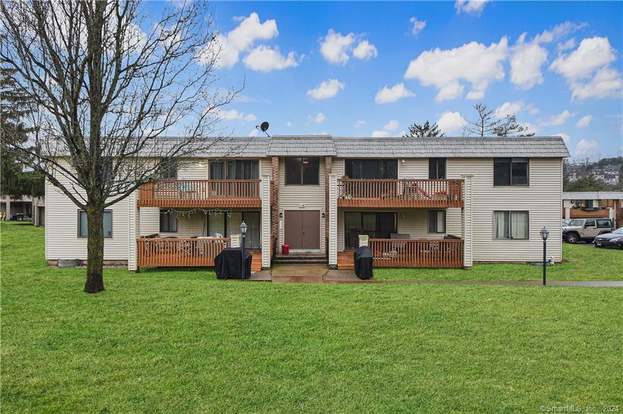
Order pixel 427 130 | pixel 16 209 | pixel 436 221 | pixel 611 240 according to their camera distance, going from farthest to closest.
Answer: pixel 16 209, pixel 427 130, pixel 611 240, pixel 436 221

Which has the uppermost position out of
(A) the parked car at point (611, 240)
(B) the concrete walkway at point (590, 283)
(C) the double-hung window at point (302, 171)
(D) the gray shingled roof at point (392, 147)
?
(D) the gray shingled roof at point (392, 147)

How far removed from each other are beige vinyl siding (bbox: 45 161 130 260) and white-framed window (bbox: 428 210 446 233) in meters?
14.0

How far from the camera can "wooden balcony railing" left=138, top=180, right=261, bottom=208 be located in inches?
653

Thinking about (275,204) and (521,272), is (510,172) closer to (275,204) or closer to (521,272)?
(521,272)

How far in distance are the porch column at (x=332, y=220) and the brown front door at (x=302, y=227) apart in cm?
222

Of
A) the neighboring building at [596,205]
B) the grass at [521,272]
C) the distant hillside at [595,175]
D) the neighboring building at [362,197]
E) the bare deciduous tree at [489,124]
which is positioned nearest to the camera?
the grass at [521,272]

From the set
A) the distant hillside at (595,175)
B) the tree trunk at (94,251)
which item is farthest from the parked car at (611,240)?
the distant hillside at (595,175)

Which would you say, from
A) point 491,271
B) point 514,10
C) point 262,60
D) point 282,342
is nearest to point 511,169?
point 491,271

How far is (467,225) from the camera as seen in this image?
16.7 meters

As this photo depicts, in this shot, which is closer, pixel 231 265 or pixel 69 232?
pixel 231 265

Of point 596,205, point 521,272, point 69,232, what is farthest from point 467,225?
point 596,205

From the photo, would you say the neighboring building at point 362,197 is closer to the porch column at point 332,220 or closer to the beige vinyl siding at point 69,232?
the beige vinyl siding at point 69,232

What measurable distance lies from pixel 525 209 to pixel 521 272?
415 cm

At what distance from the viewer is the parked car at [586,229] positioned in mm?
28609
